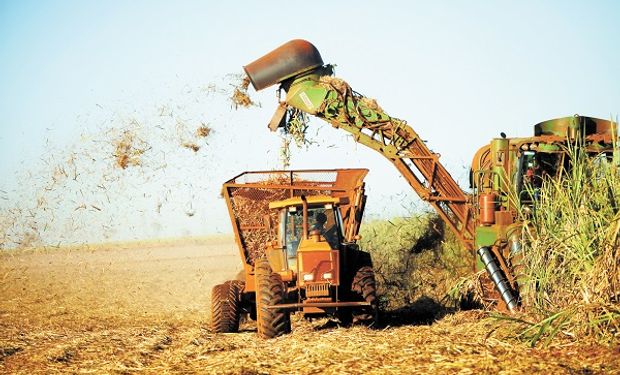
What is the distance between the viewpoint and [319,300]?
956 cm

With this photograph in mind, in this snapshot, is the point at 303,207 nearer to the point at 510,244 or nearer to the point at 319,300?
the point at 319,300

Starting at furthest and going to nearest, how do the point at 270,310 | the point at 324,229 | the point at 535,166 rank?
the point at 535,166 → the point at 324,229 → the point at 270,310

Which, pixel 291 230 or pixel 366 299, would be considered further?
pixel 291 230

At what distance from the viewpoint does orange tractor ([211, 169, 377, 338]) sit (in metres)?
9.53

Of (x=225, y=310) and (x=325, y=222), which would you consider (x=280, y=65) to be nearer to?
(x=325, y=222)

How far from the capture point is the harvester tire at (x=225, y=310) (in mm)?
10945

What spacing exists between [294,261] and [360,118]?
352cm

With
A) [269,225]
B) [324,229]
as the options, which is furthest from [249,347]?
[269,225]

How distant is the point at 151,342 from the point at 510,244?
4833 millimetres

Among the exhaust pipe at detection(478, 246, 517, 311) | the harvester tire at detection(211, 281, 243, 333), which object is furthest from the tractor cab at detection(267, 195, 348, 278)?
the exhaust pipe at detection(478, 246, 517, 311)

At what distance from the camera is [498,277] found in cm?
928

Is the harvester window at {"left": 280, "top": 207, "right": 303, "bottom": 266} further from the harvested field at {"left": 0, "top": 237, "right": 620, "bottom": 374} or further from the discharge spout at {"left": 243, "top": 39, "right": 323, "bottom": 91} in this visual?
the discharge spout at {"left": 243, "top": 39, "right": 323, "bottom": 91}

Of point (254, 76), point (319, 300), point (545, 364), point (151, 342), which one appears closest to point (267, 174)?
point (254, 76)

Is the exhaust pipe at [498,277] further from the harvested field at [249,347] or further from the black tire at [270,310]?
the black tire at [270,310]
